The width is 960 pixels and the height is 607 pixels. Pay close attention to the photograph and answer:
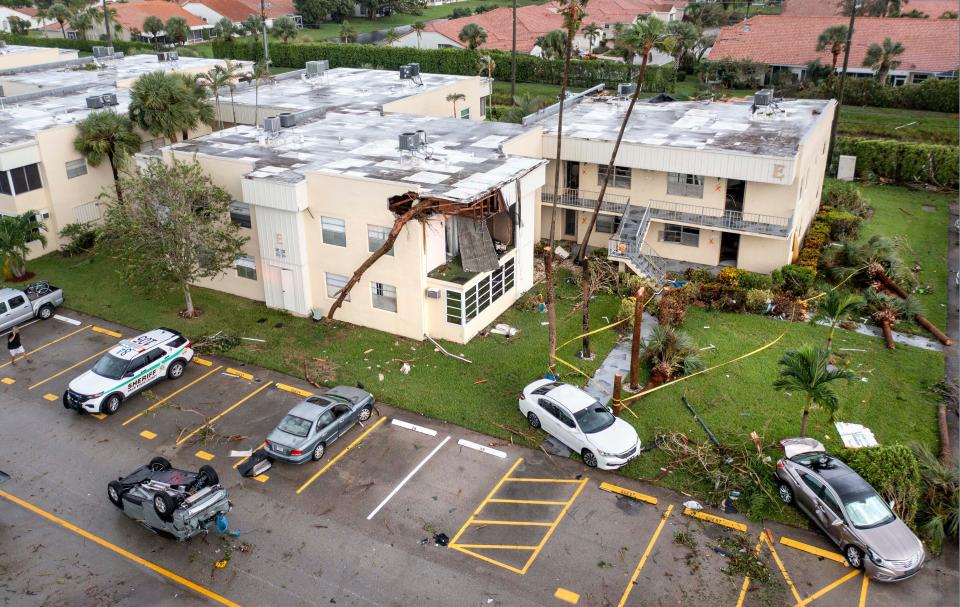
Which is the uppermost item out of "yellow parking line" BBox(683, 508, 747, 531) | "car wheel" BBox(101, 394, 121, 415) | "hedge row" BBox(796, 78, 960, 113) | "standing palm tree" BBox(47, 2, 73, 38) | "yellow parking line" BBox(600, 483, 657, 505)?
"standing palm tree" BBox(47, 2, 73, 38)

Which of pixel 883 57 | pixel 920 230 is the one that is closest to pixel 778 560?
pixel 920 230

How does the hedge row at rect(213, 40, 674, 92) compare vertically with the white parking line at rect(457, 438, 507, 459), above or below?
above

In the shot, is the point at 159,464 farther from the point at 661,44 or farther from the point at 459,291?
the point at 661,44

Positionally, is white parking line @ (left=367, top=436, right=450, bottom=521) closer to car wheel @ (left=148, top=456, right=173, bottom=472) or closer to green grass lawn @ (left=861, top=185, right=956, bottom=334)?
car wheel @ (left=148, top=456, right=173, bottom=472)

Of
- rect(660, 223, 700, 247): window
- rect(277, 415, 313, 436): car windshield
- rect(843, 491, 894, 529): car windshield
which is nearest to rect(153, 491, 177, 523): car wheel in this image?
rect(277, 415, 313, 436): car windshield

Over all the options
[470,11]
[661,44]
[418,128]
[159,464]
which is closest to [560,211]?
[418,128]

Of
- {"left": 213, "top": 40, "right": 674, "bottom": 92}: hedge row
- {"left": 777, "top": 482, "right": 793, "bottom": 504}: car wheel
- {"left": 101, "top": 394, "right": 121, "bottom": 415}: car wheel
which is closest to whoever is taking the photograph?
{"left": 777, "top": 482, "right": 793, "bottom": 504}: car wheel

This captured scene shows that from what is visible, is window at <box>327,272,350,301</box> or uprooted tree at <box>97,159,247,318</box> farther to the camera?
window at <box>327,272,350,301</box>
